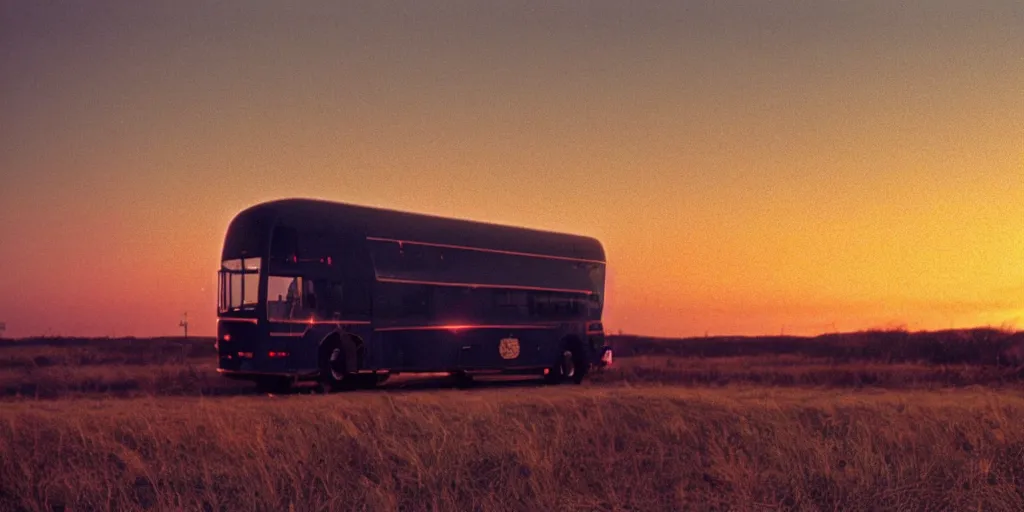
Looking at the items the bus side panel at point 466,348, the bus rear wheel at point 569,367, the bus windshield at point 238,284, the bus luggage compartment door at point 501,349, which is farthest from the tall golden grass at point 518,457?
the bus rear wheel at point 569,367

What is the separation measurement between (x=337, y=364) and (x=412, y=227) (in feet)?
12.4

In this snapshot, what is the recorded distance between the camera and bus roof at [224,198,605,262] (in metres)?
24.3

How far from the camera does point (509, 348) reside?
29703 millimetres

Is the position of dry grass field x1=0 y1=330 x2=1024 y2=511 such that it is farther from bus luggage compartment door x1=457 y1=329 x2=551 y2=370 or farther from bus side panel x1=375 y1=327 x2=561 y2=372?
bus luggage compartment door x1=457 y1=329 x2=551 y2=370

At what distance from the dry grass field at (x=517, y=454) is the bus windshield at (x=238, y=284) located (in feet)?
8.67

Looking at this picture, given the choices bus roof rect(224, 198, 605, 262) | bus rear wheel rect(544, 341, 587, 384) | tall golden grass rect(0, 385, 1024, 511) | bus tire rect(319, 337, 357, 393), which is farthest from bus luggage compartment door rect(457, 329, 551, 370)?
tall golden grass rect(0, 385, 1024, 511)

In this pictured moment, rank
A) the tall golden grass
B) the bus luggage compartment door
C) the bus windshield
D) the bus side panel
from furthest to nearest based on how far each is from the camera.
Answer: the bus luggage compartment door < the bus side panel < the bus windshield < the tall golden grass

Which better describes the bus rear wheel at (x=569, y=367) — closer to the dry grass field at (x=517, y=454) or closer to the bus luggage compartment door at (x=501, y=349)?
the bus luggage compartment door at (x=501, y=349)

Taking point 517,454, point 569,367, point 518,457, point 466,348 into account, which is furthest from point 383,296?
point 518,457

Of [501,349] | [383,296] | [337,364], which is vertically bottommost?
[337,364]

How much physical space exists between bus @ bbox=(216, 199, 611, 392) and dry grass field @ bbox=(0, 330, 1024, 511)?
252cm

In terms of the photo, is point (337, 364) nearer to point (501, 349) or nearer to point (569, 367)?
point (501, 349)

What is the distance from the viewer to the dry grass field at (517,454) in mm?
12062

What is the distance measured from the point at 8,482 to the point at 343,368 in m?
12.6
